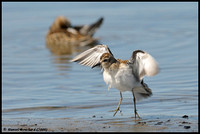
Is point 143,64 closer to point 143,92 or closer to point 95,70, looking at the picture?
point 143,92

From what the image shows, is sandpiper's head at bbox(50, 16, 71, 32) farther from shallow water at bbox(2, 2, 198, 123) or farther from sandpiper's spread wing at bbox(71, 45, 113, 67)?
sandpiper's spread wing at bbox(71, 45, 113, 67)

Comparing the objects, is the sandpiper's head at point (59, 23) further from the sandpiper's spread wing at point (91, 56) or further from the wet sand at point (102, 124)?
the wet sand at point (102, 124)

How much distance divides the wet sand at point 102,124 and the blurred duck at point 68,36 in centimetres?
801

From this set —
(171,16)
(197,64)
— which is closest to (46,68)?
(197,64)

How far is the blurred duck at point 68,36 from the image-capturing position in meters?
15.5

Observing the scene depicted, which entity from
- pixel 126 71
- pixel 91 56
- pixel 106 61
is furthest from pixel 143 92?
pixel 91 56

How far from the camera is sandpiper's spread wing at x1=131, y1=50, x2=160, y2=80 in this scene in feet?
21.2

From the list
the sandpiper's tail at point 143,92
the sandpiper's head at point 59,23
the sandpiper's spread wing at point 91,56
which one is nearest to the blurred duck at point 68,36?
the sandpiper's head at point 59,23

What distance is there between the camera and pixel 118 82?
7.06m

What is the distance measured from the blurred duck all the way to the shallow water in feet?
1.26

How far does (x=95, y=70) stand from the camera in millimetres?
11250

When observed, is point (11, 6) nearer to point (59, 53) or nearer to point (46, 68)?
point (59, 53)

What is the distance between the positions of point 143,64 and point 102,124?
105 cm

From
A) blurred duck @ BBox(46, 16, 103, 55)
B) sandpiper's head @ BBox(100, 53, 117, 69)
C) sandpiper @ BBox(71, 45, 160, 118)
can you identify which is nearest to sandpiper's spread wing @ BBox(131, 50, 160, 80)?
sandpiper @ BBox(71, 45, 160, 118)
